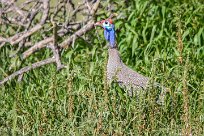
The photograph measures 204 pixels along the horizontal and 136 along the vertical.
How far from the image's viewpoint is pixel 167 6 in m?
8.79

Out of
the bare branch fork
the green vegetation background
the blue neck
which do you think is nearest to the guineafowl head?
the blue neck

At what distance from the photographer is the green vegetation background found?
580 centimetres

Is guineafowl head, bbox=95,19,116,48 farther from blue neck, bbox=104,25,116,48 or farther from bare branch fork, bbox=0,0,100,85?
bare branch fork, bbox=0,0,100,85

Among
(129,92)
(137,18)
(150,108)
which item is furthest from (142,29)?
(150,108)

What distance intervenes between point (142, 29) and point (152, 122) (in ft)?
9.68

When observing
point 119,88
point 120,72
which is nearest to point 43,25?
point 120,72

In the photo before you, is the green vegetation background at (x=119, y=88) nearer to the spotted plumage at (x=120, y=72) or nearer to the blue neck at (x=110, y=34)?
the spotted plumage at (x=120, y=72)

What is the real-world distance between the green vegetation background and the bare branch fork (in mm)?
124

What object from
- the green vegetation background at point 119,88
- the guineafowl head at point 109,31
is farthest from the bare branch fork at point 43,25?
the guineafowl head at point 109,31

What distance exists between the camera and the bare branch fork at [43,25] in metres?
8.09

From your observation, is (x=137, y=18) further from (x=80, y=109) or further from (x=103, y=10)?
(x=80, y=109)

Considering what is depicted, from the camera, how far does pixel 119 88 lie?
6555 mm

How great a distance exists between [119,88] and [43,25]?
2.15 metres

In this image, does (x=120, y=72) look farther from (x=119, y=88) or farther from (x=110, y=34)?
(x=110, y=34)
